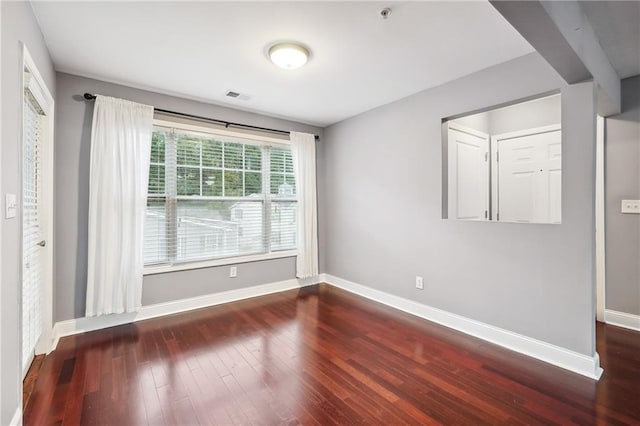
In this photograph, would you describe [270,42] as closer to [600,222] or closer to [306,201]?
[306,201]

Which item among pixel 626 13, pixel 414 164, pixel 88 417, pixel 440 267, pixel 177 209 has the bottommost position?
pixel 88 417

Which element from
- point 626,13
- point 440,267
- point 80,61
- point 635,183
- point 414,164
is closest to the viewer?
point 626,13

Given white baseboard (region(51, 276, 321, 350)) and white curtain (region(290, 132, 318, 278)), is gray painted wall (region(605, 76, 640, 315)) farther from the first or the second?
white baseboard (region(51, 276, 321, 350))

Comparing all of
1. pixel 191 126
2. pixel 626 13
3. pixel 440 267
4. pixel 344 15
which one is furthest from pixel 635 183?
pixel 191 126

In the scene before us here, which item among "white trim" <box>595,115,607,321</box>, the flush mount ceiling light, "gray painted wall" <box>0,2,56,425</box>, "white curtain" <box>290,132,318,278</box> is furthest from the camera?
"white curtain" <box>290,132,318,278</box>

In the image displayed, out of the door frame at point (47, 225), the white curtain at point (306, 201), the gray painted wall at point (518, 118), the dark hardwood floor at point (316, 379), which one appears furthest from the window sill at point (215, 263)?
the gray painted wall at point (518, 118)

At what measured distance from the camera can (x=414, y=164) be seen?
11.2 feet

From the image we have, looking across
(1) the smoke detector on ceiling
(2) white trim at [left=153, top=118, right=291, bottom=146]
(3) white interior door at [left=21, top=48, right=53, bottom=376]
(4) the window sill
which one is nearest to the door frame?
(3) white interior door at [left=21, top=48, right=53, bottom=376]

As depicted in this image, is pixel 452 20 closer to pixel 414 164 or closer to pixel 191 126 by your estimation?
pixel 414 164

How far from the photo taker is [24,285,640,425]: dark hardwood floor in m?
1.77

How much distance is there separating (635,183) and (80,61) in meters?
5.24

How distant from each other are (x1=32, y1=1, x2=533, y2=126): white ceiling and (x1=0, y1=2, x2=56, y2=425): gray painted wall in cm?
53

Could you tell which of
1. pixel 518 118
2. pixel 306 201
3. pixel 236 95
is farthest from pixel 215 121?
pixel 518 118

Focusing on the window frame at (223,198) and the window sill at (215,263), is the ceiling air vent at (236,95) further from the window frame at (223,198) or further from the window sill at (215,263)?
the window sill at (215,263)
